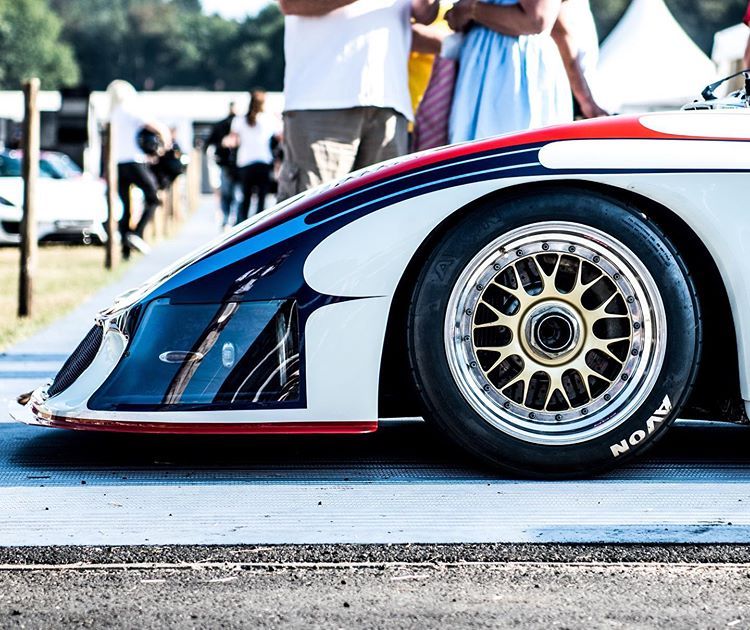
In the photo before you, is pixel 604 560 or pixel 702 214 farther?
pixel 702 214

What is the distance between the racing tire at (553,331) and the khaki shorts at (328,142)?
1.83 meters

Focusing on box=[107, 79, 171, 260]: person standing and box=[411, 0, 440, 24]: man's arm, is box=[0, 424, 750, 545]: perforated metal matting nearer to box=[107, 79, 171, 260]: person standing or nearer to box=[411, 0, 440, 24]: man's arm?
box=[411, 0, 440, 24]: man's arm

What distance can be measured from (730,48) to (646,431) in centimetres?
1200

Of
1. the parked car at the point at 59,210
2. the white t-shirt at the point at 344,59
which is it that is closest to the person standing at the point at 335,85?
the white t-shirt at the point at 344,59

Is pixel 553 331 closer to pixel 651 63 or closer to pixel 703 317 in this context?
pixel 703 317

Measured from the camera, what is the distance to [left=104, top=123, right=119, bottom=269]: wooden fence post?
37.5 ft

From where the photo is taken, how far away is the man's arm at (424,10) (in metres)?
5.30

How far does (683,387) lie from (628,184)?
20.7 inches

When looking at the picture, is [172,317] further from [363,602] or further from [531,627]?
[531,627]

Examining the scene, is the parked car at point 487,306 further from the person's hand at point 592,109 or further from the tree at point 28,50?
the tree at point 28,50

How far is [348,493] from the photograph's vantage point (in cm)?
329

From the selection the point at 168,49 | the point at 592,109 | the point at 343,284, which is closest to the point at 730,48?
the point at 592,109

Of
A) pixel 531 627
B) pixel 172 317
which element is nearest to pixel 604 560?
pixel 531 627

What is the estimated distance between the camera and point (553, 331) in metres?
3.32
